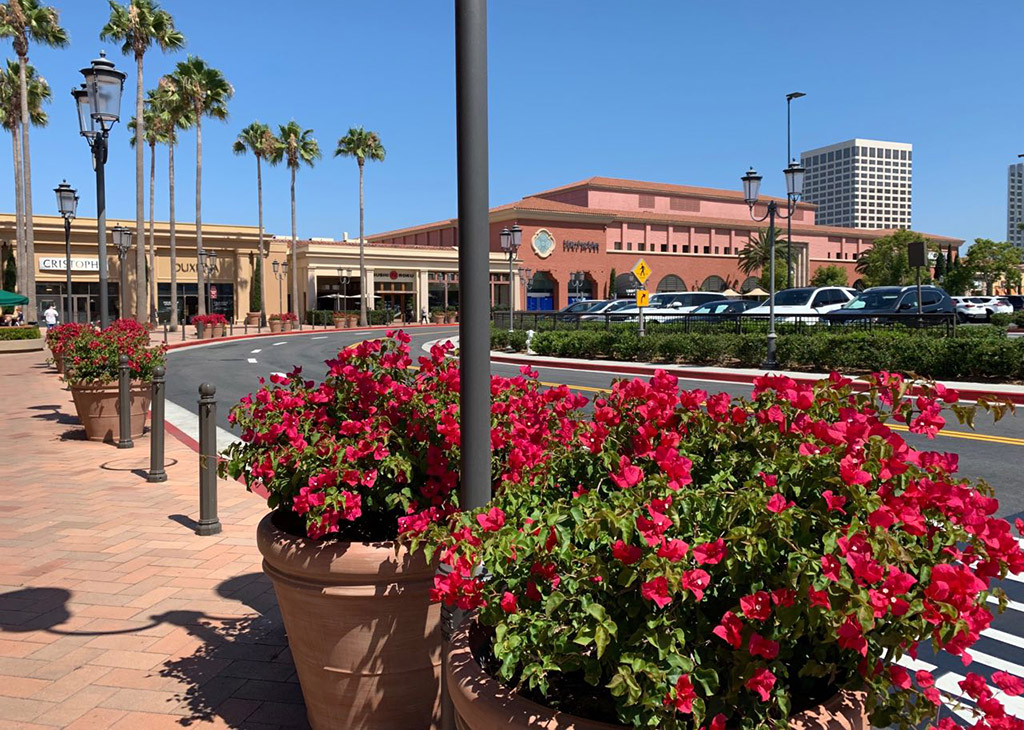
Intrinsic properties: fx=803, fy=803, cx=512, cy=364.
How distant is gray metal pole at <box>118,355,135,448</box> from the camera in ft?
32.3

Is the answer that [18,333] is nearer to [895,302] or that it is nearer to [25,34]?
[25,34]

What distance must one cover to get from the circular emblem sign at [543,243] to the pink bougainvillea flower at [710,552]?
222 feet

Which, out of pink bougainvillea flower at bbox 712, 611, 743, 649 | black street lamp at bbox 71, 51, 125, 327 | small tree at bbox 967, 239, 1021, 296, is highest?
small tree at bbox 967, 239, 1021, 296

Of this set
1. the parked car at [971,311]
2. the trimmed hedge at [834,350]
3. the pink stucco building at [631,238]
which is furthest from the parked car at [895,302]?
the pink stucco building at [631,238]

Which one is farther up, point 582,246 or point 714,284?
point 582,246

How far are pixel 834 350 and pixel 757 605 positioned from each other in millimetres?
19485

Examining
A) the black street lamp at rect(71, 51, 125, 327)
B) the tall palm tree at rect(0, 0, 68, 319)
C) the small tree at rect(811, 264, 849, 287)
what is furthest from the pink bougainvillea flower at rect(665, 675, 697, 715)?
the small tree at rect(811, 264, 849, 287)

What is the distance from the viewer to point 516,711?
80.4 inches

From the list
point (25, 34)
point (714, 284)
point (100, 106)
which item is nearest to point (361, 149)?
point (25, 34)

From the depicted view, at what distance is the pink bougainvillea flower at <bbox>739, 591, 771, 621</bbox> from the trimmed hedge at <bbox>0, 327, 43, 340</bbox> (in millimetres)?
35836

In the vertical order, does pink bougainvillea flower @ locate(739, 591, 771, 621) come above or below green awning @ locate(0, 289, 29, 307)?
below

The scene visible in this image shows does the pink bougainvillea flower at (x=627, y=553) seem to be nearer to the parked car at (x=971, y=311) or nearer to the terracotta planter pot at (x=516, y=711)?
the terracotta planter pot at (x=516, y=711)

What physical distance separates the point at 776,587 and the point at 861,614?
0.78 feet

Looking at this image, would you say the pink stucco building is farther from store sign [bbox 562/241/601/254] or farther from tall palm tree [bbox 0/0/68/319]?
tall palm tree [bbox 0/0/68/319]
